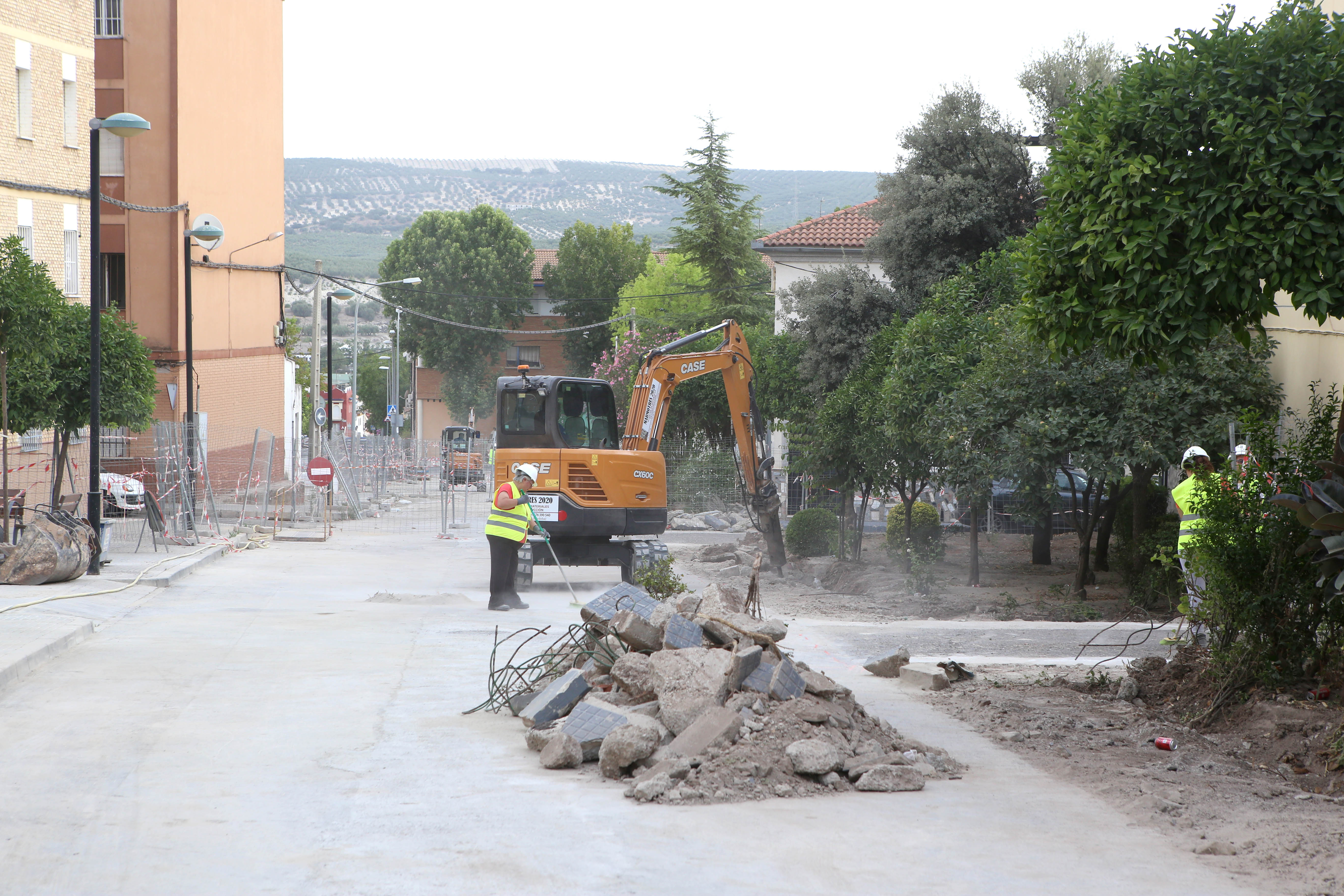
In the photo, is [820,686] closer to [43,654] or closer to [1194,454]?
[1194,454]

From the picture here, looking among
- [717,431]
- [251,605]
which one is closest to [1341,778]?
[251,605]

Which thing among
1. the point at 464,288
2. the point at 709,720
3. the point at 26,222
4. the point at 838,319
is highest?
the point at 464,288

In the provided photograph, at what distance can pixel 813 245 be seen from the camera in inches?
1379

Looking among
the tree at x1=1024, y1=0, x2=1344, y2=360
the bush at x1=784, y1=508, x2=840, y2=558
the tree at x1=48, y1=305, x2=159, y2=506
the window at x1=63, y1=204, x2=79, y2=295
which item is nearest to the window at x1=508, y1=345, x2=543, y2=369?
the window at x1=63, y1=204, x2=79, y2=295

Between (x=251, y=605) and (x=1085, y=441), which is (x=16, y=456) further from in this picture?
(x=1085, y=441)

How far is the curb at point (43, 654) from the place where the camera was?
9469mm

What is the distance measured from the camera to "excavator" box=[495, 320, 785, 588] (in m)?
16.4

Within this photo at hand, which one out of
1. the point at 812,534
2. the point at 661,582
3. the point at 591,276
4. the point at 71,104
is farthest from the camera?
the point at 591,276

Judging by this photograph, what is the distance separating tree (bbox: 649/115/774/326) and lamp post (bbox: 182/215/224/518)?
1838cm

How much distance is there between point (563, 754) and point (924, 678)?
4.00 meters

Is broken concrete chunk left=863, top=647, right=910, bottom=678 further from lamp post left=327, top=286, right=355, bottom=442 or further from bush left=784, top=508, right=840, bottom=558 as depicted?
lamp post left=327, top=286, right=355, bottom=442

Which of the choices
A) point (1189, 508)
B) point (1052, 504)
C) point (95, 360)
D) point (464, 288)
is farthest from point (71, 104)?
point (464, 288)

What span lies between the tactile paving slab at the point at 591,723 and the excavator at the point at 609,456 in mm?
7469

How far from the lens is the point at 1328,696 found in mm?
7727
